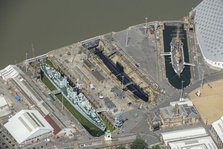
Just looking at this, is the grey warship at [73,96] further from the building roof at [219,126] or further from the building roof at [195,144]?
the building roof at [219,126]

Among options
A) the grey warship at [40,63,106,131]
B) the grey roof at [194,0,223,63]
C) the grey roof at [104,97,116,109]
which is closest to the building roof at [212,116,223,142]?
the grey roof at [194,0,223,63]

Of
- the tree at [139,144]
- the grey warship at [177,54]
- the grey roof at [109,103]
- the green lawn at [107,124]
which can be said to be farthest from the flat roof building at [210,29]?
the tree at [139,144]

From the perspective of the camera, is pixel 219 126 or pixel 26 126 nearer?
pixel 219 126

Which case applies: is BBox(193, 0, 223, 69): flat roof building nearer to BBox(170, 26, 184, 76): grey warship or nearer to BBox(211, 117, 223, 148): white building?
BBox(170, 26, 184, 76): grey warship

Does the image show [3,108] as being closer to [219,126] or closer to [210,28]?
[219,126]

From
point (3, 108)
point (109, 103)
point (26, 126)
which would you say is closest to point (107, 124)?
point (109, 103)

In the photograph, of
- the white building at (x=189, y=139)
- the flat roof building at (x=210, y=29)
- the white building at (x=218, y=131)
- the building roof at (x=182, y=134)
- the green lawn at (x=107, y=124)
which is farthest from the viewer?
the flat roof building at (x=210, y=29)
